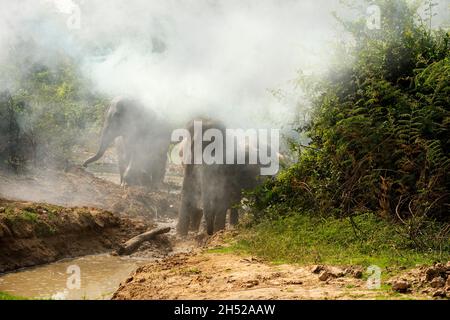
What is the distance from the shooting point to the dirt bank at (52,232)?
9.64m

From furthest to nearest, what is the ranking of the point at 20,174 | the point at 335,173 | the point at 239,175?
the point at 20,174 < the point at 239,175 < the point at 335,173

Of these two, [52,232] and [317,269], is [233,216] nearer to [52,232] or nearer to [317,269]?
[52,232]

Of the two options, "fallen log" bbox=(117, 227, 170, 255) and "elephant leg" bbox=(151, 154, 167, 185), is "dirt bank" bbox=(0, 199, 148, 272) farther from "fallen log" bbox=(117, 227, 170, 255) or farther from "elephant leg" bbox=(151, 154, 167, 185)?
"elephant leg" bbox=(151, 154, 167, 185)

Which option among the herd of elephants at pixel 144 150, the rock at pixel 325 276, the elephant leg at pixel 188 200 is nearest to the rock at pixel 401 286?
the rock at pixel 325 276

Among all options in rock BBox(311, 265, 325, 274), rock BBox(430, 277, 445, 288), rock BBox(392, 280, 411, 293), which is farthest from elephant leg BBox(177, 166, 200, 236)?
rock BBox(430, 277, 445, 288)

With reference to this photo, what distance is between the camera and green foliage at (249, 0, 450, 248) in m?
9.55

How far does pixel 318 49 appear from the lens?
12.4 meters

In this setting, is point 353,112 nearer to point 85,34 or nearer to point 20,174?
point 20,174

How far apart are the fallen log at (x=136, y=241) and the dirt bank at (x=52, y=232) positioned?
50 cm

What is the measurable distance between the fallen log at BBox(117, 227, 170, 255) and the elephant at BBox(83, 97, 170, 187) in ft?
23.2

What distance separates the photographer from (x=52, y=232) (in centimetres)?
1055

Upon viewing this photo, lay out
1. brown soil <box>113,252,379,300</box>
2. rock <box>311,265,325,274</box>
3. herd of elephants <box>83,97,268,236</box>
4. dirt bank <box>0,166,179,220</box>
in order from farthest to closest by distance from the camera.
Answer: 1. herd of elephants <box>83,97,268,236</box>
2. dirt bank <box>0,166,179,220</box>
3. rock <box>311,265,325,274</box>
4. brown soil <box>113,252,379,300</box>

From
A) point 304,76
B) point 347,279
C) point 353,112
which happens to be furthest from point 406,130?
point 347,279
